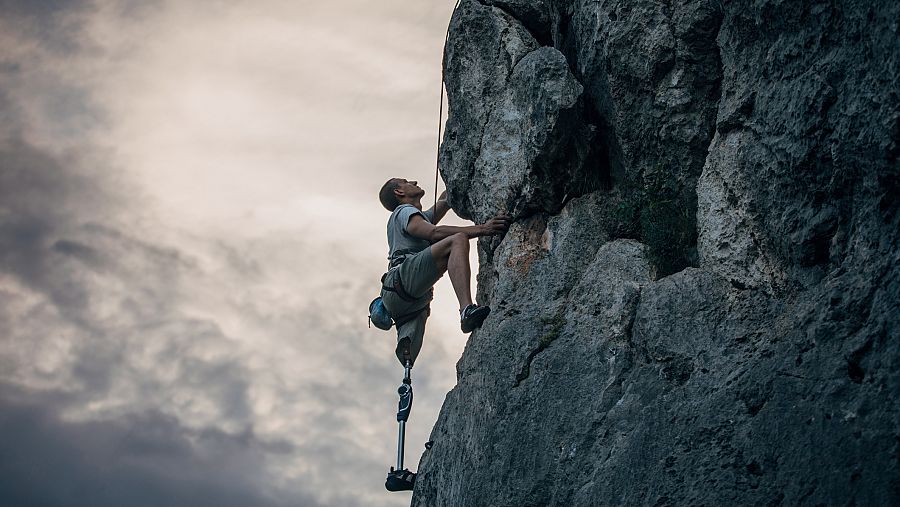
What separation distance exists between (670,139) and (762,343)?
2.90 metres

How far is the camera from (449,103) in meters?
12.3

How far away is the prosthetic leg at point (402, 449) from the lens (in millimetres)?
11461

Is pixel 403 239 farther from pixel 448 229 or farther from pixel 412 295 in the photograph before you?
pixel 448 229

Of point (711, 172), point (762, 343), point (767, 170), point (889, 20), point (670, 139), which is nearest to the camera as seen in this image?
point (889, 20)

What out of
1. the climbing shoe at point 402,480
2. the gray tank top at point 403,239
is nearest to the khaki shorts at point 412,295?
the gray tank top at point 403,239

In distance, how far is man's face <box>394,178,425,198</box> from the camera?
1302 centimetres

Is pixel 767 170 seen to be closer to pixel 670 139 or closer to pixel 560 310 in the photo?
pixel 670 139

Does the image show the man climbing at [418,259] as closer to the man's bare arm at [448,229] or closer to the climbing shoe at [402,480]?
the man's bare arm at [448,229]

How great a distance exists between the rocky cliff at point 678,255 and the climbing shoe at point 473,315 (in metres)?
0.31

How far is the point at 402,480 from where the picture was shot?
11.5 m

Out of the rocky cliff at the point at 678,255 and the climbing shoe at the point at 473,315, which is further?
the climbing shoe at the point at 473,315

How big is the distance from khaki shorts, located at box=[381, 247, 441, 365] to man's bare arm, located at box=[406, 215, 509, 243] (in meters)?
0.27

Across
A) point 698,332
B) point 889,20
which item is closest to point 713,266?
point 698,332

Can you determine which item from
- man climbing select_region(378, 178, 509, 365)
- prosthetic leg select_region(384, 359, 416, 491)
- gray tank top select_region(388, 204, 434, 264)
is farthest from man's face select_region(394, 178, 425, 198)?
prosthetic leg select_region(384, 359, 416, 491)
